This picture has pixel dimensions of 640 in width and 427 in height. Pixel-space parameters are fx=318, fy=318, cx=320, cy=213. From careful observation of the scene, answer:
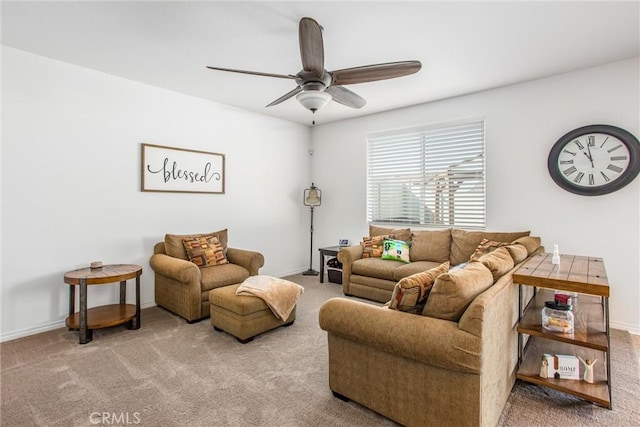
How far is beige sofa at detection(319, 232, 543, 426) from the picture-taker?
1505 millimetres

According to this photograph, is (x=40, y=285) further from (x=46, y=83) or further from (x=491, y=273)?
(x=491, y=273)

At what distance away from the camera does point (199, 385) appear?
7.22 feet

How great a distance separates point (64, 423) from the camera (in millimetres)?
1822

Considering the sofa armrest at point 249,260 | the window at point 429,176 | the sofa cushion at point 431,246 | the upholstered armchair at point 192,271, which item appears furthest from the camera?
the window at point 429,176

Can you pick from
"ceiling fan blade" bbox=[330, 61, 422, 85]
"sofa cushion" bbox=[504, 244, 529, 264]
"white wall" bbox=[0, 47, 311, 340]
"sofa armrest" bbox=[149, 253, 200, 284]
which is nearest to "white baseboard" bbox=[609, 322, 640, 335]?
"sofa cushion" bbox=[504, 244, 529, 264]

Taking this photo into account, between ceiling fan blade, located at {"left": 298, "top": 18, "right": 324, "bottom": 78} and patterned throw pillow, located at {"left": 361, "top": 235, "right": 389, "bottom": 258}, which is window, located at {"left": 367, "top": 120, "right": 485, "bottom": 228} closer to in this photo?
patterned throw pillow, located at {"left": 361, "top": 235, "right": 389, "bottom": 258}

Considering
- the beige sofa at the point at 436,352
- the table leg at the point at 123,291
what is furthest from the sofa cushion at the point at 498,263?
the table leg at the point at 123,291

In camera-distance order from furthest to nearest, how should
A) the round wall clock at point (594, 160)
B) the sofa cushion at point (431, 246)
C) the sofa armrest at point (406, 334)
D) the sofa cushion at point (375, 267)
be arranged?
the sofa cushion at point (431, 246)
the sofa cushion at point (375, 267)
the round wall clock at point (594, 160)
the sofa armrest at point (406, 334)

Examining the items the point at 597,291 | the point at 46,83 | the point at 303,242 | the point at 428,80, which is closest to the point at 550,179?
the point at 428,80

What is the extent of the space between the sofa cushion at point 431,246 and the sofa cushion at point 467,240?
79 millimetres

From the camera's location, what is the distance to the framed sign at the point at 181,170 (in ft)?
12.7

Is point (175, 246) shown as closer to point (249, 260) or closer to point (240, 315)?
point (249, 260)

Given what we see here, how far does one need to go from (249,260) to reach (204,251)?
0.55m

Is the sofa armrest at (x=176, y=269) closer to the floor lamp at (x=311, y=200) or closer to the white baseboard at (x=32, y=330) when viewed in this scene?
the white baseboard at (x=32, y=330)
